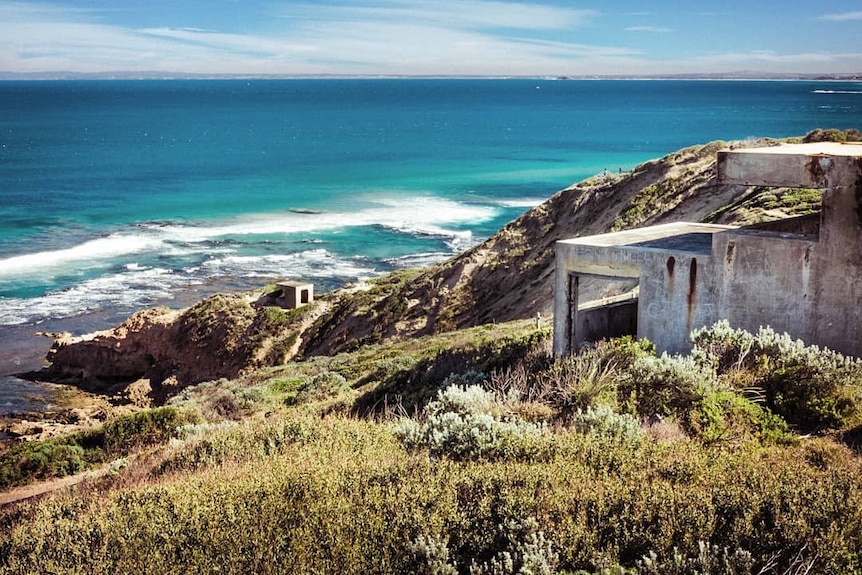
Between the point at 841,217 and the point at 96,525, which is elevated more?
the point at 841,217

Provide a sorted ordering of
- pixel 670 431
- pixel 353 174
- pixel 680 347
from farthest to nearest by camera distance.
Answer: pixel 353 174
pixel 680 347
pixel 670 431

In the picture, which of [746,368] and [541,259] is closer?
[746,368]

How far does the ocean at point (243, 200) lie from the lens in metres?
44.8

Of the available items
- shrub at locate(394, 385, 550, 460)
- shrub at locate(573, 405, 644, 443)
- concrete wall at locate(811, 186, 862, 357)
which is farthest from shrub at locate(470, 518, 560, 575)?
concrete wall at locate(811, 186, 862, 357)

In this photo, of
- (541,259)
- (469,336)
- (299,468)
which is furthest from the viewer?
(541,259)

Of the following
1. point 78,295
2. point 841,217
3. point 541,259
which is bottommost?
point 78,295

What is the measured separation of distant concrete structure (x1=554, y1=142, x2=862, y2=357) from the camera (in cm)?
1211

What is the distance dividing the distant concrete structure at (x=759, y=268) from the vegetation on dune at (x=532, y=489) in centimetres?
120

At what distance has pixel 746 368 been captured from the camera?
1149 centimetres

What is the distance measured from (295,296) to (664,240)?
25.0m

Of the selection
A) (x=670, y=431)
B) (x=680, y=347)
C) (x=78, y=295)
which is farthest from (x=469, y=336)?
(x=78, y=295)

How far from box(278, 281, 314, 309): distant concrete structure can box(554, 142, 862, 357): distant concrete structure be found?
24.5 metres

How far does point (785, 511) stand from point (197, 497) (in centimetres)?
467

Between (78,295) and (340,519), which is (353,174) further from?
(340,519)
